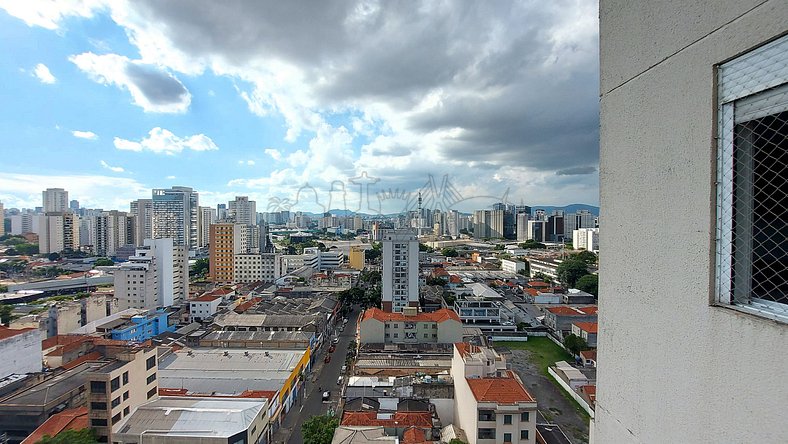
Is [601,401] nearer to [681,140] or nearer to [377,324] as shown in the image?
[681,140]

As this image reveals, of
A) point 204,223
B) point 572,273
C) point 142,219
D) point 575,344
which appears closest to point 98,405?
point 575,344

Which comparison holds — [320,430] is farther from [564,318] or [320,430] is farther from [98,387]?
[564,318]

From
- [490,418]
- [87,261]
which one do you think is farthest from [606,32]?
[87,261]

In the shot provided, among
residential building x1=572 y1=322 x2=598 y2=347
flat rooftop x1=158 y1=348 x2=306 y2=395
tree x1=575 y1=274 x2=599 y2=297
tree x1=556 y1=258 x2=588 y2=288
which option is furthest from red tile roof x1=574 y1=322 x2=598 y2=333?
tree x1=556 y1=258 x2=588 y2=288

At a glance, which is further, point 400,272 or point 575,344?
point 400,272

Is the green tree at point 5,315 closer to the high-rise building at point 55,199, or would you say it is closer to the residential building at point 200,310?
the residential building at point 200,310

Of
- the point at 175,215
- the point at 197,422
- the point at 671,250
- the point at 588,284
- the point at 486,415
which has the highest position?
the point at 175,215

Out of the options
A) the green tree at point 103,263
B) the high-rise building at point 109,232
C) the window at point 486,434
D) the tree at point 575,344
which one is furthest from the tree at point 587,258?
the high-rise building at point 109,232
